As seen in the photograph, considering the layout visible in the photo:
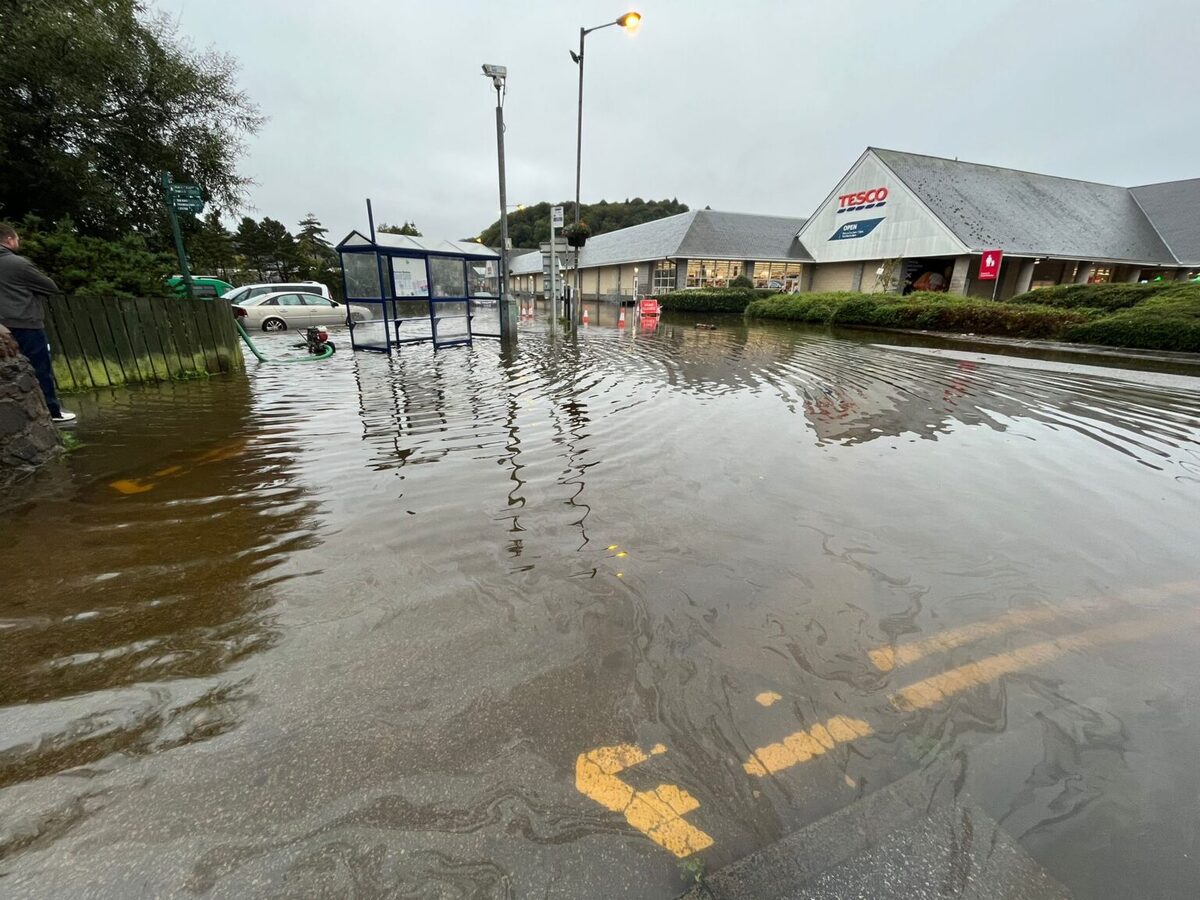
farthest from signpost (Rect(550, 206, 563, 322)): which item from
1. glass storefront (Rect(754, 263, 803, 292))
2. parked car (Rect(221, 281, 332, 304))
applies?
glass storefront (Rect(754, 263, 803, 292))

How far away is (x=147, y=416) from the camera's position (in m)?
6.20

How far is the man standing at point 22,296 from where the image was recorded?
192 inches

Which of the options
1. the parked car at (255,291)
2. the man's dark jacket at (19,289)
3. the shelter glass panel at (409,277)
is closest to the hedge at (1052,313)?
the shelter glass panel at (409,277)

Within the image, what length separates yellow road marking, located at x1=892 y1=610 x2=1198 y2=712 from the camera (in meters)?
2.16

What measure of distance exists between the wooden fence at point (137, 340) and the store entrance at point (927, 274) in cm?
3154

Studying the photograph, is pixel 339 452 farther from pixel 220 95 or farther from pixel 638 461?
pixel 220 95

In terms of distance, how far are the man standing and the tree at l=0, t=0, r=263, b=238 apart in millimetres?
7297

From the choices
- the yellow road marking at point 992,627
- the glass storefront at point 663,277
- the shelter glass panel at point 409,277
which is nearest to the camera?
the yellow road marking at point 992,627

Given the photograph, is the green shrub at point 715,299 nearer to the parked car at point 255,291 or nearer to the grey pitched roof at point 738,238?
the grey pitched roof at point 738,238

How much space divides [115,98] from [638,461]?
14422 mm

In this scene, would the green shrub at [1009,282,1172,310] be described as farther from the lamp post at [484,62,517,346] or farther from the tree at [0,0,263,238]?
the tree at [0,0,263,238]

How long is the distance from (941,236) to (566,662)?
32.5 metres

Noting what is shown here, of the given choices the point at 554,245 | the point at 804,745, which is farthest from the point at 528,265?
the point at 804,745

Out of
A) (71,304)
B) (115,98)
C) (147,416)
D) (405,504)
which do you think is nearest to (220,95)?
(115,98)
